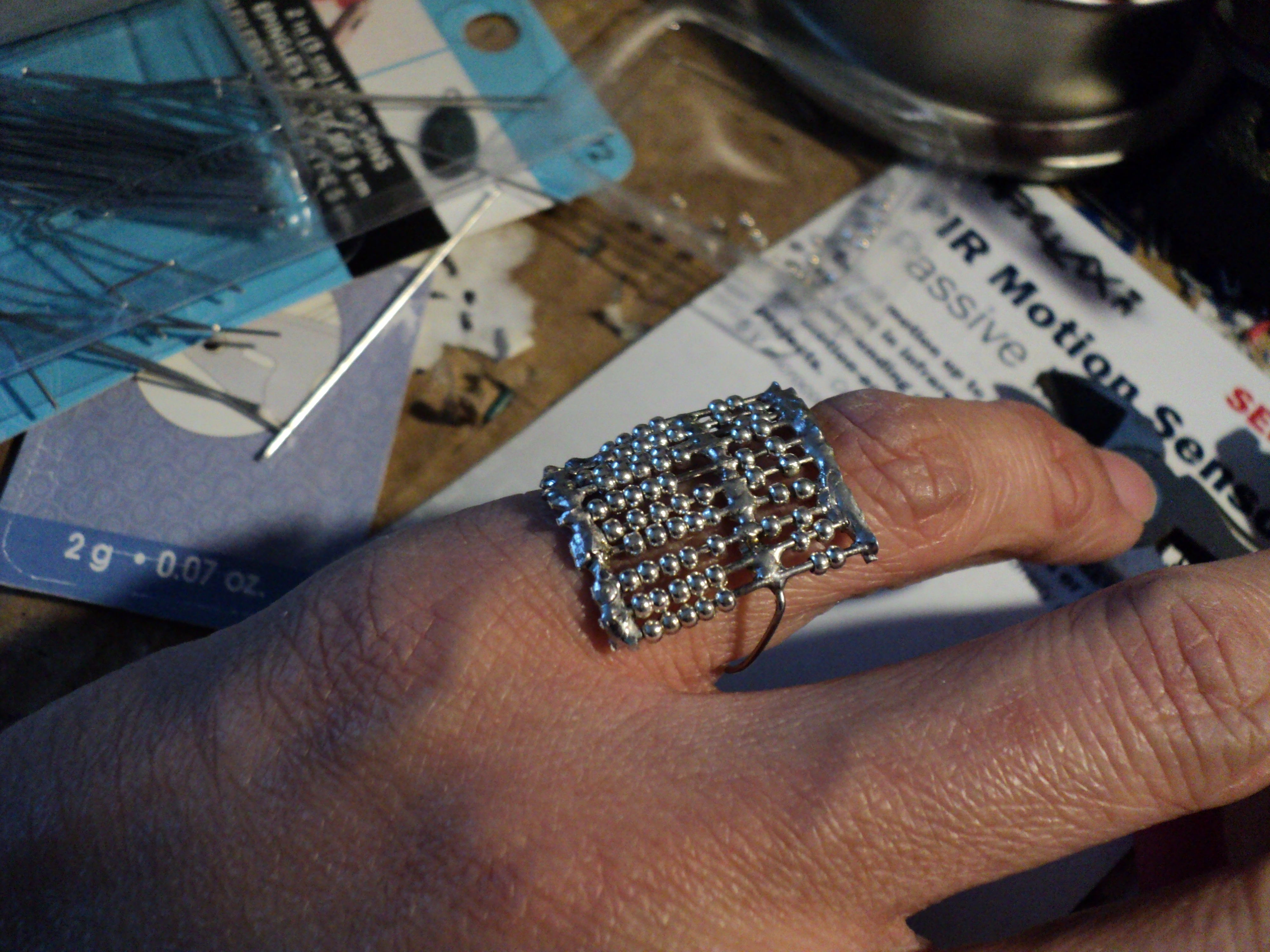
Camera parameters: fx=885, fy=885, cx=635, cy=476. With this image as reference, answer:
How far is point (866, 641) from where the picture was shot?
0.88 meters

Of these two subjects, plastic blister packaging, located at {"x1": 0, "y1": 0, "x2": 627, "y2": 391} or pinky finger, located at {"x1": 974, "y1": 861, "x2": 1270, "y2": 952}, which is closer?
pinky finger, located at {"x1": 974, "y1": 861, "x2": 1270, "y2": 952}

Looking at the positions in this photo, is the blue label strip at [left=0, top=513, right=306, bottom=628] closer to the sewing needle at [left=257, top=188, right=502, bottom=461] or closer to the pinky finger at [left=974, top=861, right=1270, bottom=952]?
the sewing needle at [left=257, top=188, right=502, bottom=461]

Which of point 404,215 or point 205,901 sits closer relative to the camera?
point 205,901

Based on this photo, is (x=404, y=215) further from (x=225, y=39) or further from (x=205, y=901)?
(x=205, y=901)

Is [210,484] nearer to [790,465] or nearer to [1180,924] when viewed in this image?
[790,465]

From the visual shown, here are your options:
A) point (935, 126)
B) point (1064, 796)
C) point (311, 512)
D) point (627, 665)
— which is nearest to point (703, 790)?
point (627, 665)

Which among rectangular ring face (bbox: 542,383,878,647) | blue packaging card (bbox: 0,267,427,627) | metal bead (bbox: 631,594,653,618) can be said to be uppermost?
rectangular ring face (bbox: 542,383,878,647)

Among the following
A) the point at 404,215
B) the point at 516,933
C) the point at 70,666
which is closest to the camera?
the point at 516,933

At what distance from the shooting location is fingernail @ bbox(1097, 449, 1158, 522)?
2.79 feet

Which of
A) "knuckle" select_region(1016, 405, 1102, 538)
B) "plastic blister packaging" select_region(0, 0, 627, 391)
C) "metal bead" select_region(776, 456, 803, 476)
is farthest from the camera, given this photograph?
"plastic blister packaging" select_region(0, 0, 627, 391)

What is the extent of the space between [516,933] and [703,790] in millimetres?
142

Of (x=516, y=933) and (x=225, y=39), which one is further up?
(x=225, y=39)

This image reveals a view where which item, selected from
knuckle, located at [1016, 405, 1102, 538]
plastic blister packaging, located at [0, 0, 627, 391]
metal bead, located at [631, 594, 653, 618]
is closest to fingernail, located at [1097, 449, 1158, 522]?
knuckle, located at [1016, 405, 1102, 538]

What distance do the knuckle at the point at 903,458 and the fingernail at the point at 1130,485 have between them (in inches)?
8.7
